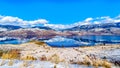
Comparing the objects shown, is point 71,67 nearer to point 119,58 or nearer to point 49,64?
point 49,64

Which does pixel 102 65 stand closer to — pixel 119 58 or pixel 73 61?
pixel 73 61

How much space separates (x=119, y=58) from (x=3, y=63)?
26.8 ft

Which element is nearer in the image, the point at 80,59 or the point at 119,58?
the point at 80,59

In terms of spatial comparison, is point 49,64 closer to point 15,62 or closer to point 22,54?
point 15,62

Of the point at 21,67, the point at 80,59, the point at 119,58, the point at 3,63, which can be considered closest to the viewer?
the point at 21,67

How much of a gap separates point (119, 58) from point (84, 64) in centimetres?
377

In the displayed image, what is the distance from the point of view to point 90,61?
18.2 meters

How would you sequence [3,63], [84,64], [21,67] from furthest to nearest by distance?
[84,64], [3,63], [21,67]

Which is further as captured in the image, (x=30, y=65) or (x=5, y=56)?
(x=5, y=56)

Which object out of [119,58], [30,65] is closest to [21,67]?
[30,65]

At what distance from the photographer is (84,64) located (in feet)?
58.1

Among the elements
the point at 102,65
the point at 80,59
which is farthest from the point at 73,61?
the point at 102,65

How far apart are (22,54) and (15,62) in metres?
5.45

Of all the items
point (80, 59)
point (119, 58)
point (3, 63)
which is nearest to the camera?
point (3, 63)
